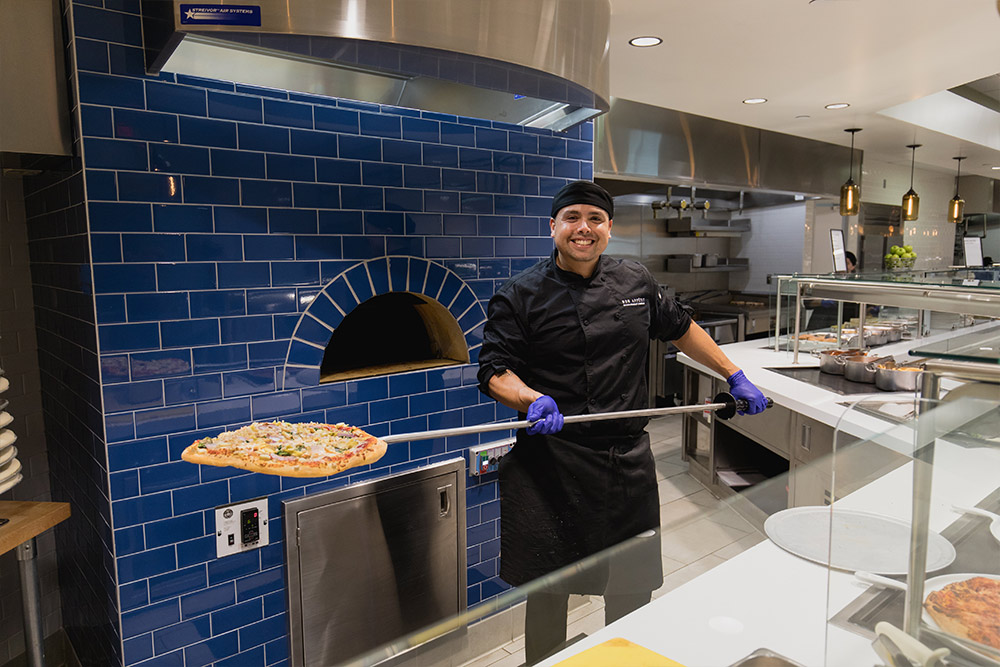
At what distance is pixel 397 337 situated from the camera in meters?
3.06

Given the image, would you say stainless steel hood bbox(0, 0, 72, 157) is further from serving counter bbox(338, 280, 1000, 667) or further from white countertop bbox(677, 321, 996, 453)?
white countertop bbox(677, 321, 996, 453)

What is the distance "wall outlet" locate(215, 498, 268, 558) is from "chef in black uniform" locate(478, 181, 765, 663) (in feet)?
2.88

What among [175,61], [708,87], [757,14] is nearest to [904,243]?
[708,87]

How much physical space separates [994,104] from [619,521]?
7676 millimetres

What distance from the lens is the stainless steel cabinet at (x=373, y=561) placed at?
7.96 feet

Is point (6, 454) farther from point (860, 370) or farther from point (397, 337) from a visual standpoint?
point (860, 370)

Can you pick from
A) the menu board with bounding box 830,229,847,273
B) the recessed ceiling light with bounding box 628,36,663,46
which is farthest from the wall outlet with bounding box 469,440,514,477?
the menu board with bounding box 830,229,847,273

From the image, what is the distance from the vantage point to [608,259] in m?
2.51

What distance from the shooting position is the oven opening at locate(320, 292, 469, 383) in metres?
2.84

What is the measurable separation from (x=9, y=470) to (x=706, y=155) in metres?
4.59

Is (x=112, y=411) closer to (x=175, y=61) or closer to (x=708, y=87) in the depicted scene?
(x=175, y=61)

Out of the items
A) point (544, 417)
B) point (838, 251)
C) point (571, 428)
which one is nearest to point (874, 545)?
point (544, 417)

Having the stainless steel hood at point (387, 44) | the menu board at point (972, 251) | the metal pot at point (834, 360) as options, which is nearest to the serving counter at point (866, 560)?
the stainless steel hood at point (387, 44)

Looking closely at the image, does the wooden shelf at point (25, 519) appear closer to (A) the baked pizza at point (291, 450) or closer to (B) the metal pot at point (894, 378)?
(A) the baked pizza at point (291, 450)
